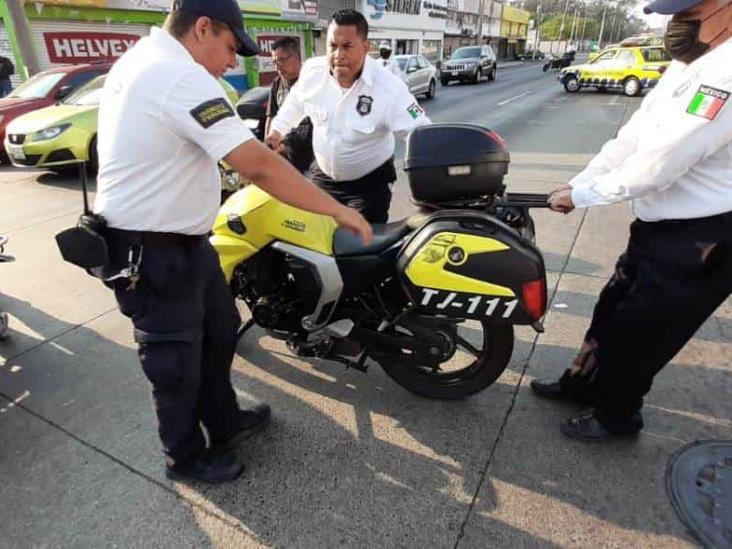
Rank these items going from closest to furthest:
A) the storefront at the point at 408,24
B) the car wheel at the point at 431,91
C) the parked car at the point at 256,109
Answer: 1. the parked car at the point at 256,109
2. the car wheel at the point at 431,91
3. the storefront at the point at 408,24

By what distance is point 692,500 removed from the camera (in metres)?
1.89

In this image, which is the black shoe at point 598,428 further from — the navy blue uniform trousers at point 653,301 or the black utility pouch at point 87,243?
the black utility pouch at point 87,243

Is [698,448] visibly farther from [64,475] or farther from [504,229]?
[64,475]

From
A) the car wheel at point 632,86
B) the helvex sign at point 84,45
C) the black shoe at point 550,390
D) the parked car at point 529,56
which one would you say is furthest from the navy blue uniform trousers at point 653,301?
the parked car at point 529,56

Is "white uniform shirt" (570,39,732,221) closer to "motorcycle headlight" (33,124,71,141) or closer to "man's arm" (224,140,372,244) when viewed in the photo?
"man's arm" (224,140,372,244)

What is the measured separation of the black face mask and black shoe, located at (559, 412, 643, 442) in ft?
4.93

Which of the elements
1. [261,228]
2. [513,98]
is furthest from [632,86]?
[261,228]

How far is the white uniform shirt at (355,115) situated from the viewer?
2.69 m

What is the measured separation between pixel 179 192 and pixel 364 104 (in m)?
1.47

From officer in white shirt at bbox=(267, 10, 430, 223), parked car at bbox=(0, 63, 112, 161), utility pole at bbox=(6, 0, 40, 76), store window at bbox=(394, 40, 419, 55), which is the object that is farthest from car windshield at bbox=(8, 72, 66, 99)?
store window at bbox=(394, 40, 419, 55)

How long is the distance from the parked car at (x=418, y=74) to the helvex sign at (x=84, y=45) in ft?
26.0

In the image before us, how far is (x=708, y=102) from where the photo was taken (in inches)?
57.6

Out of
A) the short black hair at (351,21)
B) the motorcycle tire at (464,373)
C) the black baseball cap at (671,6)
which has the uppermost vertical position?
the black baseball cap at (671,6)

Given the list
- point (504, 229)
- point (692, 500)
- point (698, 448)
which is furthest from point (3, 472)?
point (698, 448)
